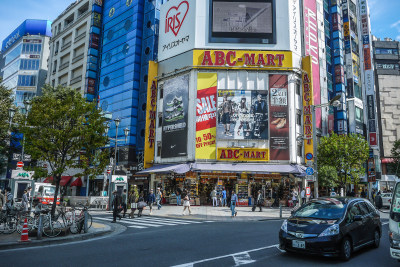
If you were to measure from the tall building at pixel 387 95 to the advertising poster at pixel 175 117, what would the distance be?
1847 inches

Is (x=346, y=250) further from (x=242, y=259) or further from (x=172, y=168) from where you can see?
(x=172, y=168)

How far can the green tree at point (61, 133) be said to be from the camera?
15.4 m

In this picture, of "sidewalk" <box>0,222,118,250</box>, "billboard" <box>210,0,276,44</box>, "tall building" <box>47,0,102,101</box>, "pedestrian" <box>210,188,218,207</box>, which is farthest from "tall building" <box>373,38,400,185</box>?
"sidewalk" <box>0,222,118,250</box>

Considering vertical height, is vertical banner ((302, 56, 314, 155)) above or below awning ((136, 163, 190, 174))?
above

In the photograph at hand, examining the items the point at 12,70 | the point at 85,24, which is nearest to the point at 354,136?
the point at 85,24

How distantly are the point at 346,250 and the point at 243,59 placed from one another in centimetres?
2939

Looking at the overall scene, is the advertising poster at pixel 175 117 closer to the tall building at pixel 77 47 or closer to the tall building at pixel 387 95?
the tall building at pixel 77 47

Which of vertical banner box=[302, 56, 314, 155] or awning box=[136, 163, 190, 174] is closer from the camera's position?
awning box=[136, 163, 190, 174]

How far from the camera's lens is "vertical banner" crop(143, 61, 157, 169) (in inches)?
1454

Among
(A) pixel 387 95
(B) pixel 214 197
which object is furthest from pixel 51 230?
(A) pixel 387 95

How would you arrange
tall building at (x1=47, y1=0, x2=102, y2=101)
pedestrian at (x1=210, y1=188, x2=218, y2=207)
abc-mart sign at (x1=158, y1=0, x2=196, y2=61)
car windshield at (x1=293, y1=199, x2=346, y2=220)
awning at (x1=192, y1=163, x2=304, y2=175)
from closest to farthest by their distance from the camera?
car windshield at (x1=293, y1=199, x2=346, y2=220), pedestrian at (x1=210, y1=188, x2=218, y2=207), awning at (x1=192, y1=163, x2=304, y2=175), abc-mart sign at (x1=158, y1=0, x2=196, y2=61), tall building at (x1=47, y1=0, x2=102, y2=101)

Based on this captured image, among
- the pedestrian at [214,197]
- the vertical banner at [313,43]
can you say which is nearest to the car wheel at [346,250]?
the pedestrian at [214,197]

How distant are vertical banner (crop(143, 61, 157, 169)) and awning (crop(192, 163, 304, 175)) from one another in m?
7.10

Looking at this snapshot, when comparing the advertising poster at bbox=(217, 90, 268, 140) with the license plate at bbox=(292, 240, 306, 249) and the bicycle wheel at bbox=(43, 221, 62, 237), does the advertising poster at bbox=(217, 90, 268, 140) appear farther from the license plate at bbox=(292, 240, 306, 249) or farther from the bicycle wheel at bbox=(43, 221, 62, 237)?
the license plate at bbox=(292, 240, 306, 249)
